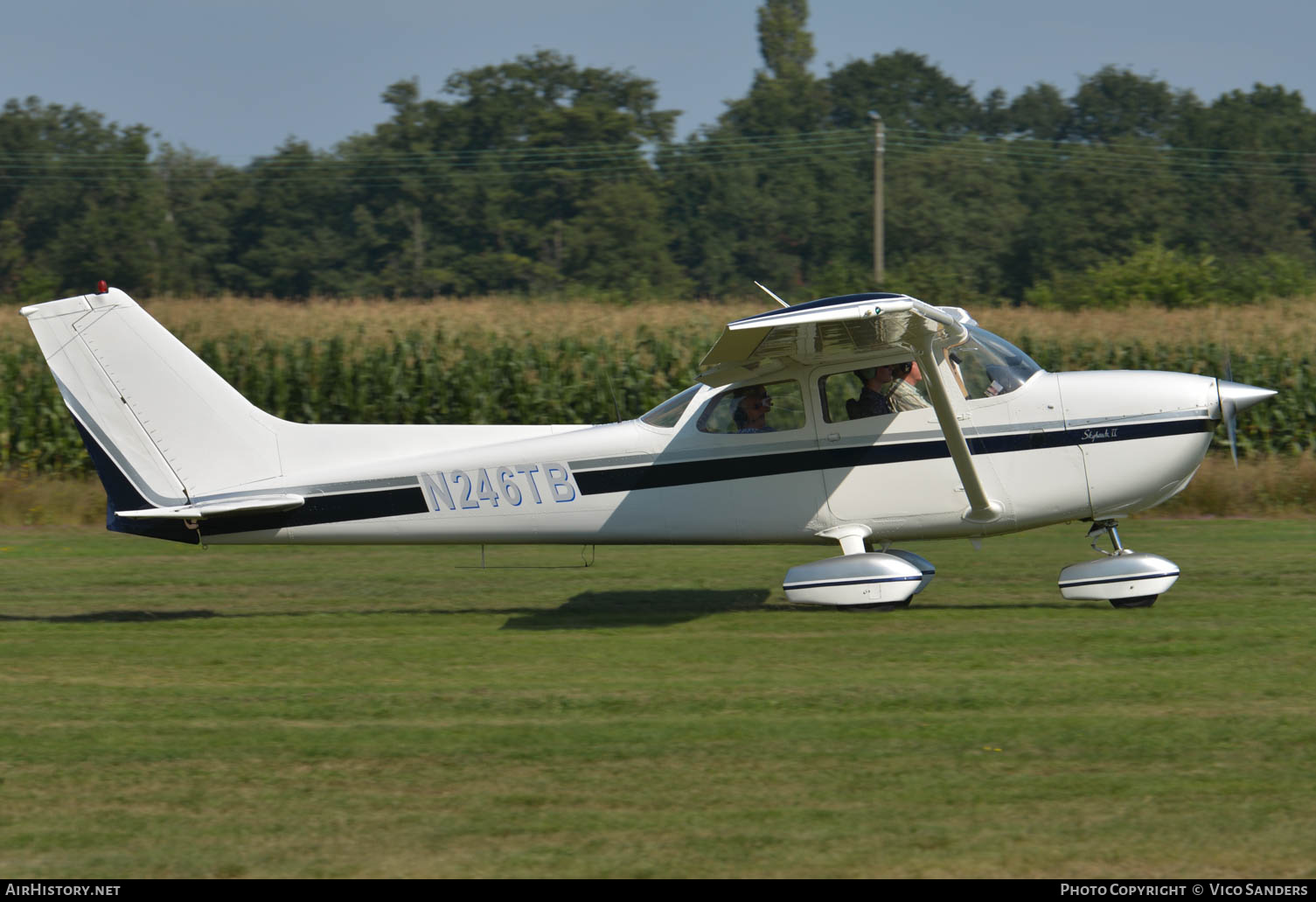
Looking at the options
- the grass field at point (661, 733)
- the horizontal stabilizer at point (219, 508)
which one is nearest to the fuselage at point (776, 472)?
the horizontal stabilizer at point (219, 508)

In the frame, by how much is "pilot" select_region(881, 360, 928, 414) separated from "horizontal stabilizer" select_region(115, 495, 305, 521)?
4172mm

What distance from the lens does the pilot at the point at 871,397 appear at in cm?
899

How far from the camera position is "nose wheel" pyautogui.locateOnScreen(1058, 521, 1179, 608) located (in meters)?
8.69

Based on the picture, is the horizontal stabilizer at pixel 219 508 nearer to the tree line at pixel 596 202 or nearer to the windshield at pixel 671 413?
the windshield at pixel 671 413

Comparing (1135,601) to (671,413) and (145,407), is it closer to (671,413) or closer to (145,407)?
(671,413)

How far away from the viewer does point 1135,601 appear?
29.0ft

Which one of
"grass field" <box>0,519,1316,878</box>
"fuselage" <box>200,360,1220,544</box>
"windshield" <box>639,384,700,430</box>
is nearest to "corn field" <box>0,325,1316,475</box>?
"grass field" <box>0,519,1316,878</box>

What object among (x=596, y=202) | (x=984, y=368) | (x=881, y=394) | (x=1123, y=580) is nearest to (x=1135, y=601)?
(x=1123, y=580)

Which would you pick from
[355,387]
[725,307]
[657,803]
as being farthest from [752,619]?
[725,307]

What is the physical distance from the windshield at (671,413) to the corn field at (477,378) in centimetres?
773

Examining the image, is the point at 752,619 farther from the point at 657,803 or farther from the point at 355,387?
the point at 355,387

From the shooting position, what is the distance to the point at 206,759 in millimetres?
5902

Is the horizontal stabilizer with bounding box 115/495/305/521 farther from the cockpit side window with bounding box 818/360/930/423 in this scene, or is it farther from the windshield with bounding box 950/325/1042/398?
the windshield with bounding box 950/325/1042/398

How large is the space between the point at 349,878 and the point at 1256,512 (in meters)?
13.0
